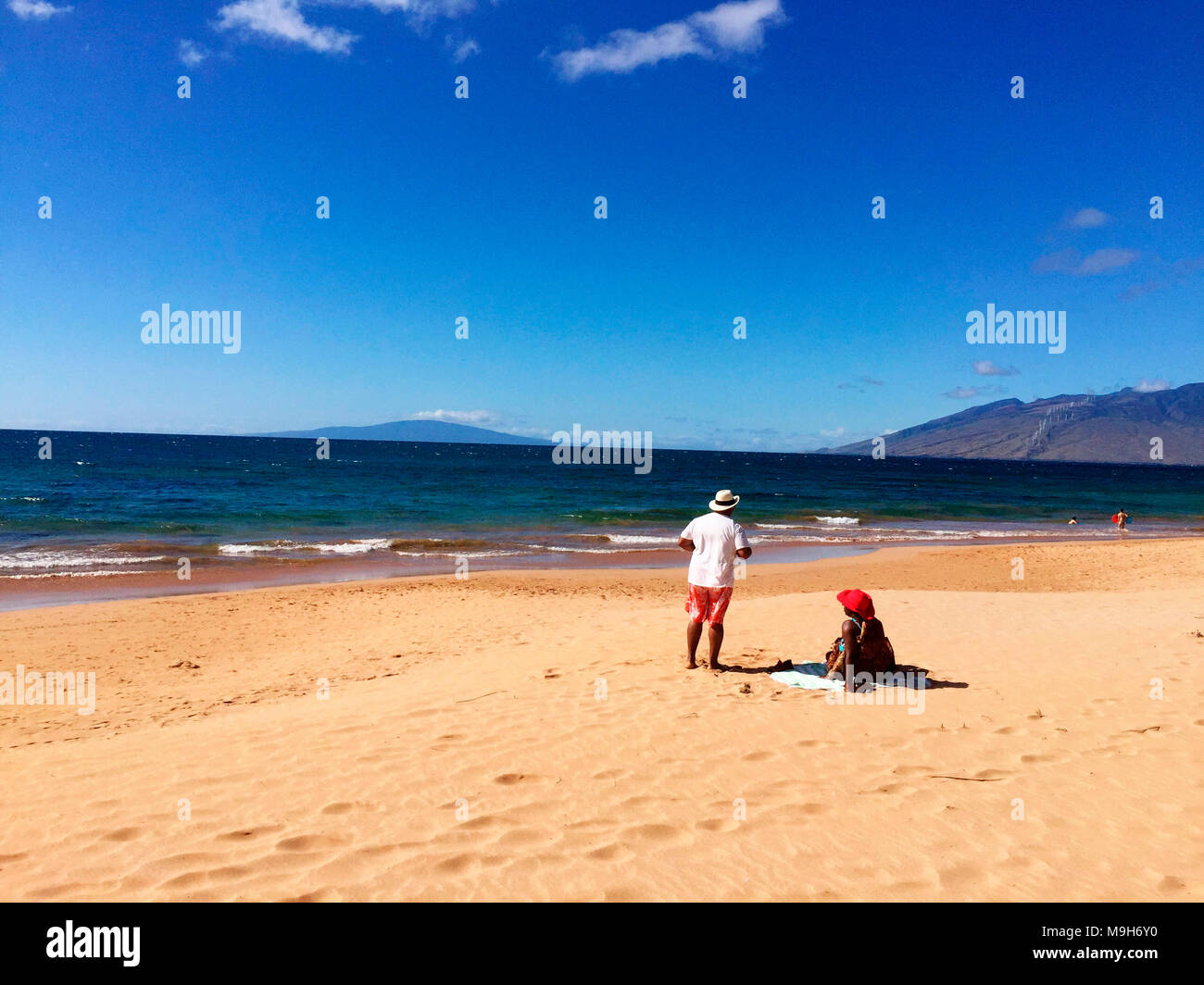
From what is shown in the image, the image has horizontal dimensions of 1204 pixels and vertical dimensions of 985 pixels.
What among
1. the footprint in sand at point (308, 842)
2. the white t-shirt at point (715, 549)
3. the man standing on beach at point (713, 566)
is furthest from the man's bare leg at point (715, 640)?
the footprint in sand at point (308, 842)

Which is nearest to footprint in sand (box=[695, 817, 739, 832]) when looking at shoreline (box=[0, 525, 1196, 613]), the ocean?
shoreline (box=[0, 525, 1196, 613])

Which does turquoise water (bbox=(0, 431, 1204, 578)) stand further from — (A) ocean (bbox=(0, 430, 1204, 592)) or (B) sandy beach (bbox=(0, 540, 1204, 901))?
(B) sandy beach (bbox=(0, 540, 1204, 901))

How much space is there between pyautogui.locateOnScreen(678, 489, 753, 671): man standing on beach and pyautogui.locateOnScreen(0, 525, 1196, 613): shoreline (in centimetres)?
1146

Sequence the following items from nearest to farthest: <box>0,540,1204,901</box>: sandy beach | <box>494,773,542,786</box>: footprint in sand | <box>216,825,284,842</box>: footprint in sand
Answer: <box>0,540,1204,901</box>: sandy beach
<box>216,825,284,842</box>: footprint in sand
<box>494,773,542,786</box>: footprint in sand

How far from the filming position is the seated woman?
685 centimetres

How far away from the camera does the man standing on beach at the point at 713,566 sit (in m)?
7.04

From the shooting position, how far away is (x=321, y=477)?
57.7m

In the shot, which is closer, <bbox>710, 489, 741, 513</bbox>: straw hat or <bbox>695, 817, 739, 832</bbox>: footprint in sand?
<bbox>695, 817, 739, 832</bbox>: footprint in sand

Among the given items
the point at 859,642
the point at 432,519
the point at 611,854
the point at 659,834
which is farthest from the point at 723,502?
the point at 432,519

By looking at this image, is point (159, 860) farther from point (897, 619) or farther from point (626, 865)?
point (897, 619)

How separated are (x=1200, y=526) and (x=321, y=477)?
5974cm

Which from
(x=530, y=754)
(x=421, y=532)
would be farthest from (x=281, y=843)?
(x=421, y=532)

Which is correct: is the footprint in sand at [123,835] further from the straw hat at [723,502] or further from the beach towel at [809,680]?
the beach towel at [809,680]
